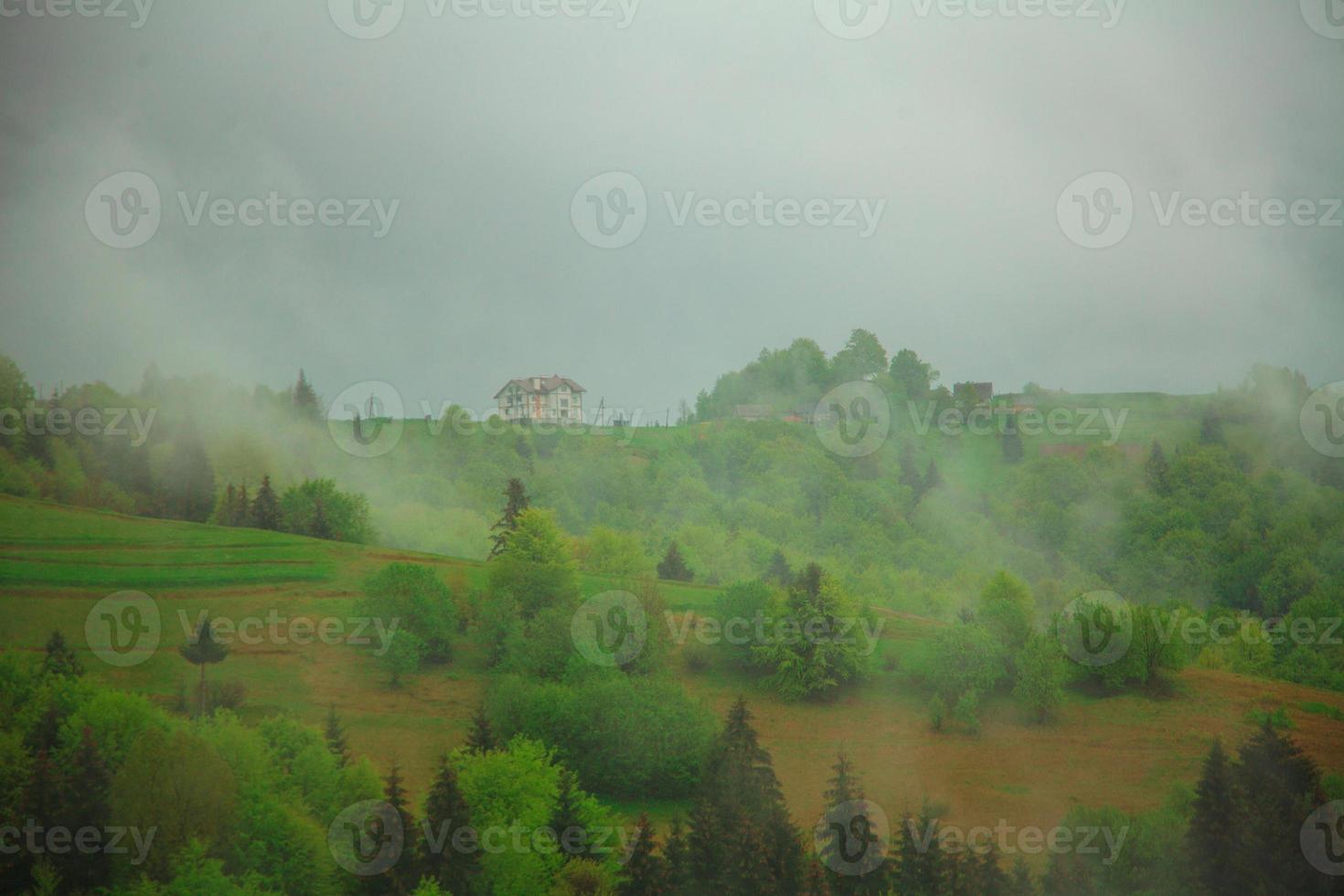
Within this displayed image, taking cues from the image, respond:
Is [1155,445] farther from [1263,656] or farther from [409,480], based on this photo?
[409,480]

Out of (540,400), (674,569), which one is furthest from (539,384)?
(674,569)

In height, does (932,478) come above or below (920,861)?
above

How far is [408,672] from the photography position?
31719mm

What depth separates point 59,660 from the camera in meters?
26.7

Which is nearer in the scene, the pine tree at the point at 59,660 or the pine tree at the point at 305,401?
the pine tree at the point at 59,660

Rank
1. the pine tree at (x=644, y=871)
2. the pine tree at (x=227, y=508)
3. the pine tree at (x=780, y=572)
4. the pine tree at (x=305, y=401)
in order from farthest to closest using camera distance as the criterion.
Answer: the pine tree at (x=305, y=401), the pine tree at (x=780, y=572), the pine tree at (x=227, y=508), the pine tree at (x=644, y=871)

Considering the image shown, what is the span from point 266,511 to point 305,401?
22956 millimetres

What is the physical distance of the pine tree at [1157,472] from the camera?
70625 millimetres
